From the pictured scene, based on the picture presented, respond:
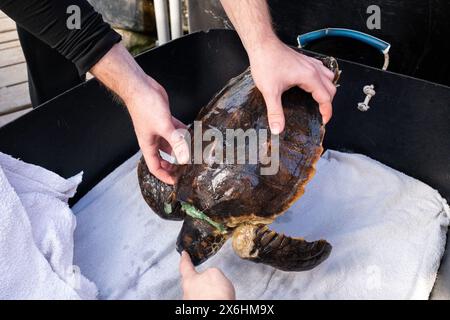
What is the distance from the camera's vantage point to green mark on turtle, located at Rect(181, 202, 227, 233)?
1.11 metres

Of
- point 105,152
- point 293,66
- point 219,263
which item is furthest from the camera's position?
point 105,152

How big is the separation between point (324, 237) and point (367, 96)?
545mm

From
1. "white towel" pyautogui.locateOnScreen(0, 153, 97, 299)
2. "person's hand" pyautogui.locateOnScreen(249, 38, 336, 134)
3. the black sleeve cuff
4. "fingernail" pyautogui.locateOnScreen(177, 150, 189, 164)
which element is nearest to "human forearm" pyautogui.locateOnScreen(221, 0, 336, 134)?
"person's hand" pyautogui.locateOnScreen(249, 38, 336, 134)

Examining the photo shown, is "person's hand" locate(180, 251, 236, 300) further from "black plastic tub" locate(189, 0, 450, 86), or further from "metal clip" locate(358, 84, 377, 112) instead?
"black plastic tub" locate(189, 0, 450, 86)

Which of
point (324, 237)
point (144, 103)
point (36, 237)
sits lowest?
point (324, 237)

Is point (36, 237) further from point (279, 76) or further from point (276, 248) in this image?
point (279, 76)

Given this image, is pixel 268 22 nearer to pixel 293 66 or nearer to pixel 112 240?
pixel 293 66

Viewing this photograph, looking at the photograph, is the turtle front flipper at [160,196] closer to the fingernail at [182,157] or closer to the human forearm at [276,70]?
the fingernail at [182,157]

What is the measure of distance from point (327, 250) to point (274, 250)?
0.55 feet

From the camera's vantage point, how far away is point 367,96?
58.5 inches

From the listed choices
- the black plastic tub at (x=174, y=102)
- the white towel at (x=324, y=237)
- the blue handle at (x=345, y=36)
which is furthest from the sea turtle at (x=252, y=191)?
the blue handle at (x=345, y=36)

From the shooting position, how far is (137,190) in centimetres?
158

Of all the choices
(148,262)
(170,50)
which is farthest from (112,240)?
(170,50)

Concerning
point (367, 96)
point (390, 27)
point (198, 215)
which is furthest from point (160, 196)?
point (390, 27)
